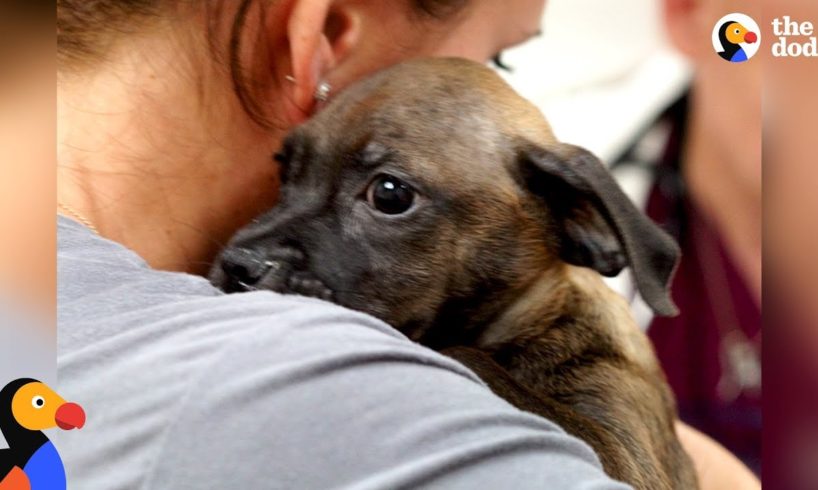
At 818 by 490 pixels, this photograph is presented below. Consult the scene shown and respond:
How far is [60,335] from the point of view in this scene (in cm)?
95

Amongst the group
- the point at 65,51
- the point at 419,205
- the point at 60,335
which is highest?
the point at 65,51

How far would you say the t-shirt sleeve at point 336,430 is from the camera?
0.79 m

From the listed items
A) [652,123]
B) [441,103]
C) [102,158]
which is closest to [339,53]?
[441,103]

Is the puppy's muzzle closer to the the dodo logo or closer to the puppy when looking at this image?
the puppy

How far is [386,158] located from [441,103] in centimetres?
12

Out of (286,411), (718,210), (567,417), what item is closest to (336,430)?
(286,411)

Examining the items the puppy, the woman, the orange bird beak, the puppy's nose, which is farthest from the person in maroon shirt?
the orange bird beak

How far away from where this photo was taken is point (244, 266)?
1.11 meters

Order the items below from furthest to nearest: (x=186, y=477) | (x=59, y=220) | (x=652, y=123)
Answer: (x=652, y=123) < (x=59, y=220) < (x=186, y=477)

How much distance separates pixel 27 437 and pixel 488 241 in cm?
69

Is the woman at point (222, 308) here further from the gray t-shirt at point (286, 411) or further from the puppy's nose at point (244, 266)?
the puppy's nose at point (244, 266)

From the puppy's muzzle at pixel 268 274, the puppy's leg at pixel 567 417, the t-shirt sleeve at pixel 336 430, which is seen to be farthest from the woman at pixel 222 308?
the puppy's leg at pixel 567 417

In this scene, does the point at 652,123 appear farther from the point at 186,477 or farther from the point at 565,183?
the point at 186,477

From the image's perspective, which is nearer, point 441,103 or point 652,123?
point 441,103
